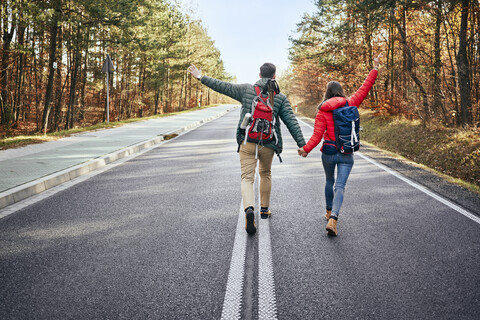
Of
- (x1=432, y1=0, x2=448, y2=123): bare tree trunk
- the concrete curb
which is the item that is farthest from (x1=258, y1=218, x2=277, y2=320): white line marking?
(x1=432, y1=0, x2=448, y2=123): bare tree trunk

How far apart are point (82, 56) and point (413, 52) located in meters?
25.8

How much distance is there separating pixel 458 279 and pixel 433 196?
3300mm

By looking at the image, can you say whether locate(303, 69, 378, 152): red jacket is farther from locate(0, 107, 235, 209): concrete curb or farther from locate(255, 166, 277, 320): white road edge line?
locate(0, 107, 235, 209): concrete curb

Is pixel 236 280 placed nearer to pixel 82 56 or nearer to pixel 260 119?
pixel 260 119

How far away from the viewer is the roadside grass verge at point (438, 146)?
28.6 feet

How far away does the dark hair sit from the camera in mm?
4477

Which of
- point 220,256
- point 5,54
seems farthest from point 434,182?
point 5,54

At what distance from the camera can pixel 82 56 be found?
30359mm

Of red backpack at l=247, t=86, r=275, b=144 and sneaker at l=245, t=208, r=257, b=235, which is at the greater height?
red backpack at l=247, t=86, r=275, b=144

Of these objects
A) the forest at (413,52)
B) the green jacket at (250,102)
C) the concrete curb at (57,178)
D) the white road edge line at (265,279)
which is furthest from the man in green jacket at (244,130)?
the forest at (413,52)

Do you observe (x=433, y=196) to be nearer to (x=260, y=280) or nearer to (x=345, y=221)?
(x=345, y=221)

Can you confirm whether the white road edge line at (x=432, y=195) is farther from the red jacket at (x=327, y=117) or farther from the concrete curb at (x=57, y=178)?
the concrete curb at (x=57, y=178)

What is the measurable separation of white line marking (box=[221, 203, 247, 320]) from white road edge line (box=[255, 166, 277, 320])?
162 mm

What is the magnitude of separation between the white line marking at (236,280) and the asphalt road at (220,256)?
39 mm
